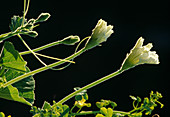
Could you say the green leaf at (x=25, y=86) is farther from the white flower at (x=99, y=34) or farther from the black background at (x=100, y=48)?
the black background at (x=100, y=48)

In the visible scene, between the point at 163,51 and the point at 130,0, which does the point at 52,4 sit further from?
the point at 163,51

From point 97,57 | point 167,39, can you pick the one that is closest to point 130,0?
point 167,39

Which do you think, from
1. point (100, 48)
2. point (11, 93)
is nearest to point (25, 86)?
point (11, 93)

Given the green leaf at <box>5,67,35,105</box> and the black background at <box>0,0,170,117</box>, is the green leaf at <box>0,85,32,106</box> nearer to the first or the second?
the green leaf at <box>5,67,35,105</box>

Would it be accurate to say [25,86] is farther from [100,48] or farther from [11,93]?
[100,48]

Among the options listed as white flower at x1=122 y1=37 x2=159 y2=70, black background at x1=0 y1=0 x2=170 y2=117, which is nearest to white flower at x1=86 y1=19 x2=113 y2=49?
white flower at x1=122 y1=37 x2=159 y2=70

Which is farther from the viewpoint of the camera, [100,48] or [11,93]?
[100,48]
